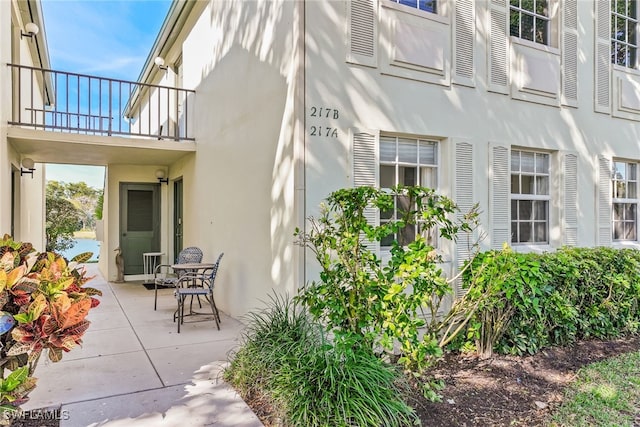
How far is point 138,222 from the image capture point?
9.62 metres

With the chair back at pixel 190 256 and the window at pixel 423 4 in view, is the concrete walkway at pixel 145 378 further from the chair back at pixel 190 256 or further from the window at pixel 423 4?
the window at pixel 423 4

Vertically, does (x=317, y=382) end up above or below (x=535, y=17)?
below

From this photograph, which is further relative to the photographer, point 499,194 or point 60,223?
point 60,223

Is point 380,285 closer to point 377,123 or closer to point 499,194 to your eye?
point 377,123

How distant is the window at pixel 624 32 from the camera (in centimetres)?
730

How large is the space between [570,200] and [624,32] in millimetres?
3533

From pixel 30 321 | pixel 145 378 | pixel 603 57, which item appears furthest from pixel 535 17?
pixel 30 321

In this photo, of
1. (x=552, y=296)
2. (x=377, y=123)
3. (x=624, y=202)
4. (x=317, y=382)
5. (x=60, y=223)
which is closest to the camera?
(x=317, y=382)

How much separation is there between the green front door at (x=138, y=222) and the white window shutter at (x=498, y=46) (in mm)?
7612

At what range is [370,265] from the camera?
3.35 metres

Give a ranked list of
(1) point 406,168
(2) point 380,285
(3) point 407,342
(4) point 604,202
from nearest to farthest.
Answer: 1. (3) point 407,342
2. (2) point 380,285
3. (1) point 406,168
4. (4) point 604,202

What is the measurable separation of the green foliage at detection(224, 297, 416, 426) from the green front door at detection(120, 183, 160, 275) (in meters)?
7.05

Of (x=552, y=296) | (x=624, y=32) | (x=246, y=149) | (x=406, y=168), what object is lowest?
(x=552, y=296)

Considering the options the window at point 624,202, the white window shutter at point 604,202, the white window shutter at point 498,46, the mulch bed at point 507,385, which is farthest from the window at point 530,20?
the mulch bed at point 507,385
